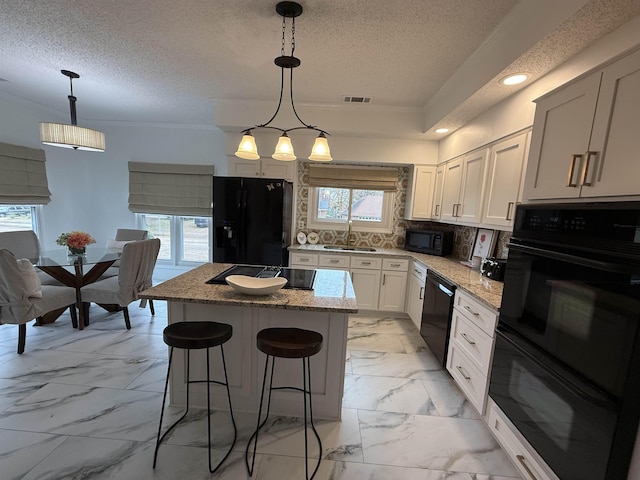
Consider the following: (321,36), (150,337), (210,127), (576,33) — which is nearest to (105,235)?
(210,127)

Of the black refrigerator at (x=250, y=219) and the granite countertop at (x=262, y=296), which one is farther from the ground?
the black refrigerator at (x=250, y=219)

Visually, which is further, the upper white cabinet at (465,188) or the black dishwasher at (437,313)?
the upper white cabinet at (465,188)

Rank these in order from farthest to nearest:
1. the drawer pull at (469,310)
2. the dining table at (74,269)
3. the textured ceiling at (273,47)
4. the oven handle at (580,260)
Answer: the dining table at (74,269) → the drawer pull at (469,310) → the textured ceiling at (273,47) → the oven handle at (580,260)

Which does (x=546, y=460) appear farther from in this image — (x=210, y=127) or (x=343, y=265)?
(x=210, y=127)

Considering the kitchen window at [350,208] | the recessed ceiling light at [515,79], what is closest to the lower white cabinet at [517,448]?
the recessed ceiling light at [515,79]

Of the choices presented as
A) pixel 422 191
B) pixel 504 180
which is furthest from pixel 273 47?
pixel 422 191

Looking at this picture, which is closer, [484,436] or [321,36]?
[484,436]

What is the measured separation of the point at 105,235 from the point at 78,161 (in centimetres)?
128

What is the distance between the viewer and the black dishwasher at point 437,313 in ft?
7.70

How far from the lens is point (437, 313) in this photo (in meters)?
2.54

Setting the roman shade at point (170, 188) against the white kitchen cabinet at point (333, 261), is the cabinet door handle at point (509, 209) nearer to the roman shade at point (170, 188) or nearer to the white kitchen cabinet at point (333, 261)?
the white kitchen cabinet at point (333, 261)

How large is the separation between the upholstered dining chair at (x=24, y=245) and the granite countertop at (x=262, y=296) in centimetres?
250

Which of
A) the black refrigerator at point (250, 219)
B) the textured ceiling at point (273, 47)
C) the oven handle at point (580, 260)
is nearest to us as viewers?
the oven handle at point (580, 260)

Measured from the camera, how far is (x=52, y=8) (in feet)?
6.01
